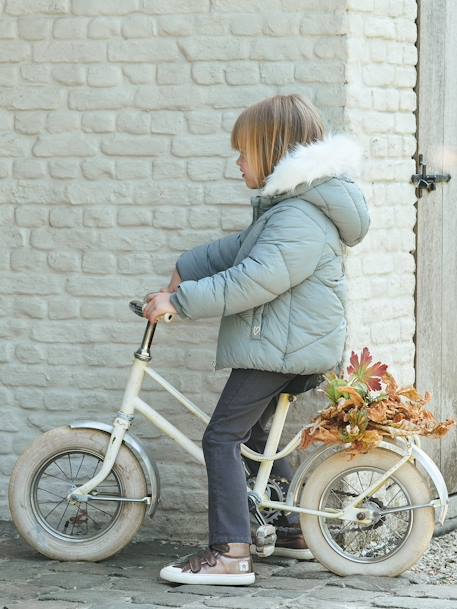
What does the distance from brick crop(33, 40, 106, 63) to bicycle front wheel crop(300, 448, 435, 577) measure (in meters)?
2.14

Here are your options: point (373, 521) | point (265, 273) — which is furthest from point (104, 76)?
point (373, 521)

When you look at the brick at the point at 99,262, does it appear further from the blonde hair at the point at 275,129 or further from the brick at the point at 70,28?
the blonde hair at the point at 275,129

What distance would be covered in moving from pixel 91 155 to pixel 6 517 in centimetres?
176

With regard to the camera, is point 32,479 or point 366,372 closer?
point 366,372

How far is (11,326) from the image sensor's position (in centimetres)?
591

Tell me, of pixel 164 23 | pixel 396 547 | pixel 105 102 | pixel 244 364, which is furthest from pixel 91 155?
pixel 396 547

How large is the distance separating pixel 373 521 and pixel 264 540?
0.43 meters

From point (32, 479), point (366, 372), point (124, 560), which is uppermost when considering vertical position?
point (366, 372)

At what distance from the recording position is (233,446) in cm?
489

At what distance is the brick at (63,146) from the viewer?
5762 mm

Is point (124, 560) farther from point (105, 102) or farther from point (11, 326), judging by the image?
point (105, 102)

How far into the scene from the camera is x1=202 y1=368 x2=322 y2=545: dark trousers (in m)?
4.85

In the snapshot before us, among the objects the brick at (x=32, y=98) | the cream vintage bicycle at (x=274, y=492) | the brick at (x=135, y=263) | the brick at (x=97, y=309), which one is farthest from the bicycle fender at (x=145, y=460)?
the brick at (x=32, y=98)

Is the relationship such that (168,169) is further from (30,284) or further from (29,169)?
(30,284)
